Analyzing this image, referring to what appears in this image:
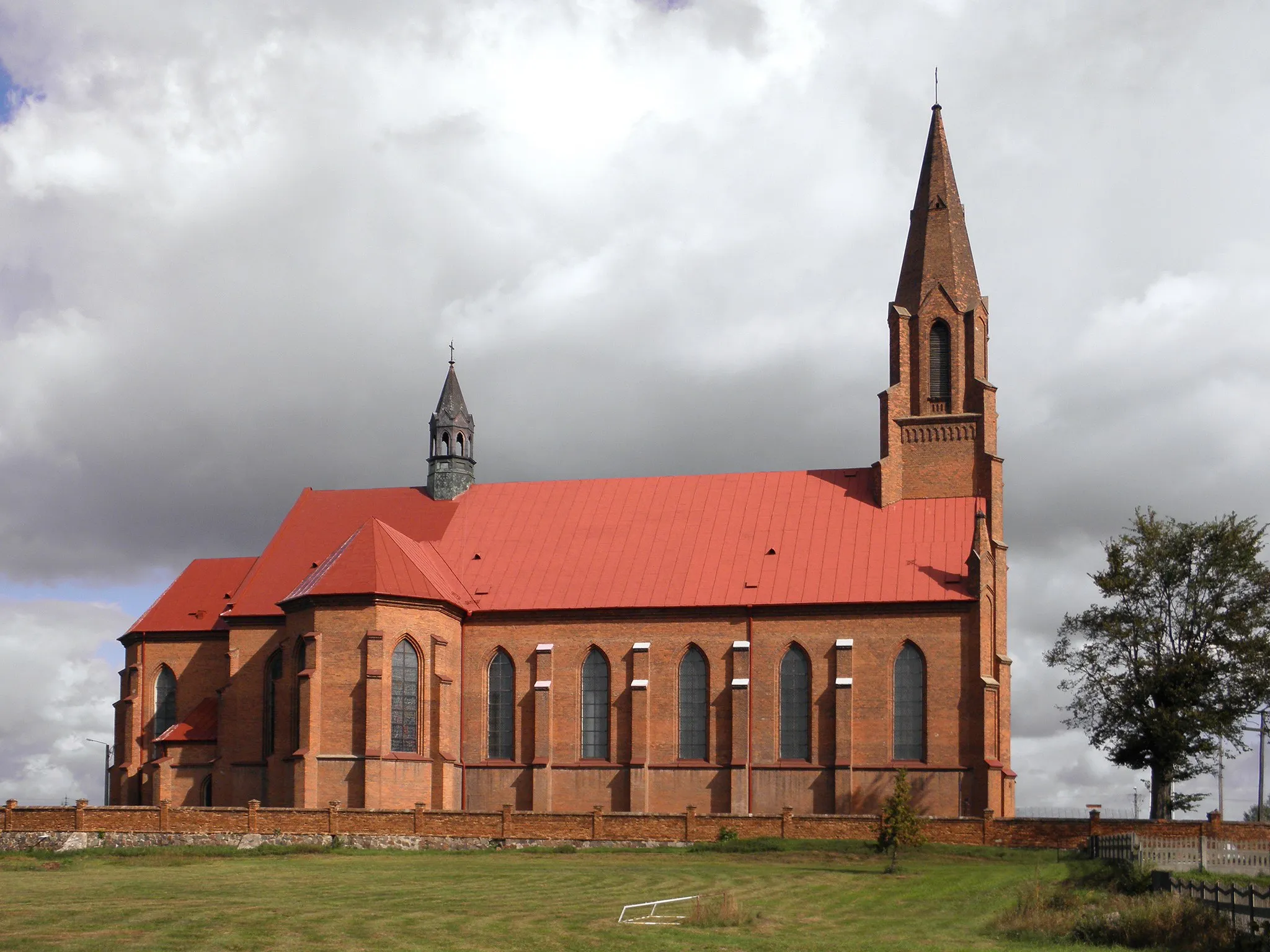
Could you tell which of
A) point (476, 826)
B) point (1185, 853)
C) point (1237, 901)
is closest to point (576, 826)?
point (476, 826)

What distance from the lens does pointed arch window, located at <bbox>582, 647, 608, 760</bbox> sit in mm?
60688

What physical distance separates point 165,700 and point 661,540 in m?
23.6

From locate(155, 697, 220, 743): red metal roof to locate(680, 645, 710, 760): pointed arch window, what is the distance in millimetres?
19830

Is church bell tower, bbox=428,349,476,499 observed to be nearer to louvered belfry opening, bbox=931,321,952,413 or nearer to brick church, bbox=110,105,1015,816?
brick church, bbox=110,105,1015,816

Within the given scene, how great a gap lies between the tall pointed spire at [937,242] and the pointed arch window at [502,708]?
2286 centimetres

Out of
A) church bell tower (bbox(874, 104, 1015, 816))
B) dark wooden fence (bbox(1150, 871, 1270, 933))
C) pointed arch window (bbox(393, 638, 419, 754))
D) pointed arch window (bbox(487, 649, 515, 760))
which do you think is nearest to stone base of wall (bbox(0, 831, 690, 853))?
pointed arch window (bbox(393, 638, 419, 754))

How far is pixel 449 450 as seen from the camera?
70062 millimetres

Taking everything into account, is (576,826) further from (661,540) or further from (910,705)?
(661,540)

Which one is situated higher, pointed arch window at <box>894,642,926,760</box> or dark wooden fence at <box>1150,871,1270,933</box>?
pointed arch window at <box>894,642,926,760</box>

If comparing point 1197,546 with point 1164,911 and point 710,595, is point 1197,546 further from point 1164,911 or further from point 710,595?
point 1164,911

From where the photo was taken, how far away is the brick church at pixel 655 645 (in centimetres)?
5747

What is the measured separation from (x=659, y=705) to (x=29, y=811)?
2357 centimetres

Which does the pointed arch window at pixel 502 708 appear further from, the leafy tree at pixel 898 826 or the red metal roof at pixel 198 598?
the leafy tree at pixel 898 826

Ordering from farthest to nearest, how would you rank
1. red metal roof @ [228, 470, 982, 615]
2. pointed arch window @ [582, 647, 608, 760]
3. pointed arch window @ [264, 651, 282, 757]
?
pointed arch window @ [264, 651, 282, 757], pointed arch window @ [582, 647, 608, 760], red metal roof @ [228, 470, 982, 615]
